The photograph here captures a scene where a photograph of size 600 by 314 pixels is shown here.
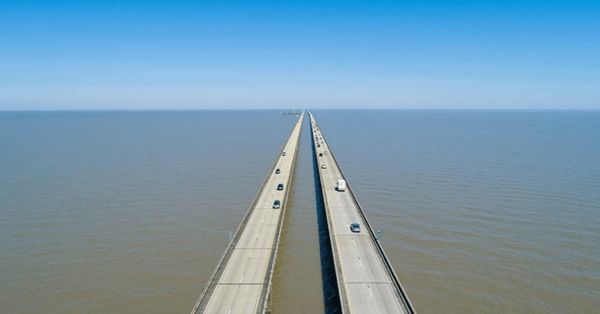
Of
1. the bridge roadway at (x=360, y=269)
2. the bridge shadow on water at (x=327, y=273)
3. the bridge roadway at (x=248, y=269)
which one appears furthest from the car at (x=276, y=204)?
the bridge roadway at (x=360, y=269)

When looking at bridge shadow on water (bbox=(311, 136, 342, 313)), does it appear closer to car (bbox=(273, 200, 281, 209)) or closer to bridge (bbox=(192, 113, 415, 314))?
bridge (bbox=(192, 113, 415, 314))

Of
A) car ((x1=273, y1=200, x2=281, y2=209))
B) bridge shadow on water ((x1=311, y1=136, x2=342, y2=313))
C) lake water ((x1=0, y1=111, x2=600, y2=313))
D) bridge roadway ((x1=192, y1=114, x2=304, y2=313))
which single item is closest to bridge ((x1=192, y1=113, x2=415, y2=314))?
bridge roadway ((x1=192, y1=114, x2=304, y2=313))

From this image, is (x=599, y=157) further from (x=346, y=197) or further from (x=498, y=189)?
(x=346, y=197)

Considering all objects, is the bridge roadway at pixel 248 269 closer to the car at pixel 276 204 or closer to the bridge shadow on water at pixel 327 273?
the car at pixel 276 204

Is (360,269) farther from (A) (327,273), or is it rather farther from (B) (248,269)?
(B) (248,269)

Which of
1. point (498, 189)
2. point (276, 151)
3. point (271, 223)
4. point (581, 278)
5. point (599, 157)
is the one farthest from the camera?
point (276, 151)

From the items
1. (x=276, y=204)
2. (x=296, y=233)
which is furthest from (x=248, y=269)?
(x=276, y=204)

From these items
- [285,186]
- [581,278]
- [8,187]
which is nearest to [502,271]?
[581,278]
